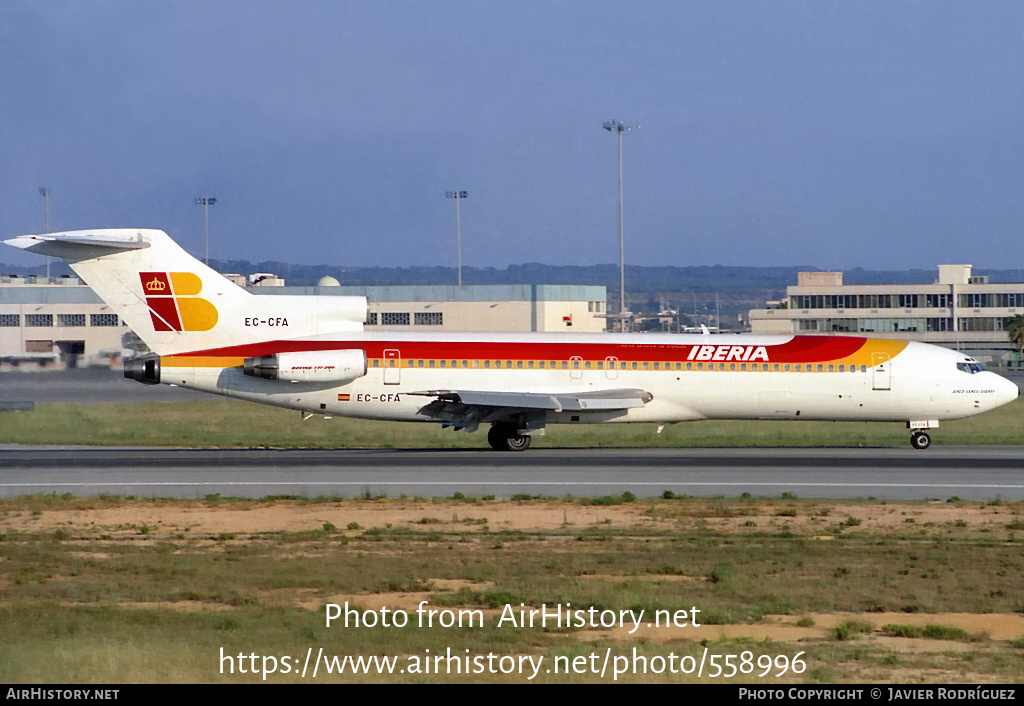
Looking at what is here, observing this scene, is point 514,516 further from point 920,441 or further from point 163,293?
point 920,441

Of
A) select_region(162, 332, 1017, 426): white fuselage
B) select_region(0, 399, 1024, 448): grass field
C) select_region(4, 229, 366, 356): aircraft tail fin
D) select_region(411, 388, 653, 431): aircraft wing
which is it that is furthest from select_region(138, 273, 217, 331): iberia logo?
select_region(411, 388, 653, 431): aircraft wing

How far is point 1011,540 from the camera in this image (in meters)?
18.6

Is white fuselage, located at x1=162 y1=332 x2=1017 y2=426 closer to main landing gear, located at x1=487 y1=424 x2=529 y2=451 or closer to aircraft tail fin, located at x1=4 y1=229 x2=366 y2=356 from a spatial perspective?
aircraft tail fin, located at x1=4 y1=229 x2=366 y2=356

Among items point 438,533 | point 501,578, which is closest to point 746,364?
point 438,533

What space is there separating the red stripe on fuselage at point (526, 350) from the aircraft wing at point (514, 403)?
107cm

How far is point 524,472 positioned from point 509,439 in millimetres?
5604

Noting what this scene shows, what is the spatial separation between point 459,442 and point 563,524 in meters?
16.3

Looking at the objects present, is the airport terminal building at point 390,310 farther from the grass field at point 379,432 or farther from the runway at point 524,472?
the runway at point 524,472

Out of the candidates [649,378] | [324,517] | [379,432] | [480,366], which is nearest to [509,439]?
[480,366]

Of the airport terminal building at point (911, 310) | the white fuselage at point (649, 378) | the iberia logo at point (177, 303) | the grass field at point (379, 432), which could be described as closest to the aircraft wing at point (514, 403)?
the white fuselage at point (649, 378)

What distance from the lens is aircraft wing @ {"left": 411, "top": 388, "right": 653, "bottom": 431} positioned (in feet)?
103

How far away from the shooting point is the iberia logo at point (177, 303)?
3195 cm

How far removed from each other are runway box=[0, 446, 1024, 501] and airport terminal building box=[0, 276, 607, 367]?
3600cm
